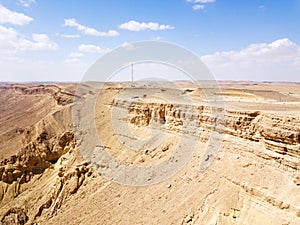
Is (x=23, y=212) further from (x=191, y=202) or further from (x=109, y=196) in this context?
(x=191, y=202)

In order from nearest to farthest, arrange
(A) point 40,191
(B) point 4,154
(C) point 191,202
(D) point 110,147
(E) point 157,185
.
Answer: (C) point 191,202
(E) point 157,185
(A) point 40,191
(D) point 110,147
(B) point 4,154

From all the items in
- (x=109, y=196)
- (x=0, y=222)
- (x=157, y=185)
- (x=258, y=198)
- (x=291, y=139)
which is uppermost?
Result: (x=291, y=139)

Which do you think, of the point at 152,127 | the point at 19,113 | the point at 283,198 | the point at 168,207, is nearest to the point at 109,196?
the point at 168,207

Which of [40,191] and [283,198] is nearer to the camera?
[283,198]

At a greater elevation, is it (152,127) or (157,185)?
(152,127)

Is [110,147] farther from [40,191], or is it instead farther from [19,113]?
[19,113]

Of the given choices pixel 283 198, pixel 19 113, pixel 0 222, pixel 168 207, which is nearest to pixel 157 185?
pixel 168 207

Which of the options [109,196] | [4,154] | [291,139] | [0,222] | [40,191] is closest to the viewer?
[291,139]
